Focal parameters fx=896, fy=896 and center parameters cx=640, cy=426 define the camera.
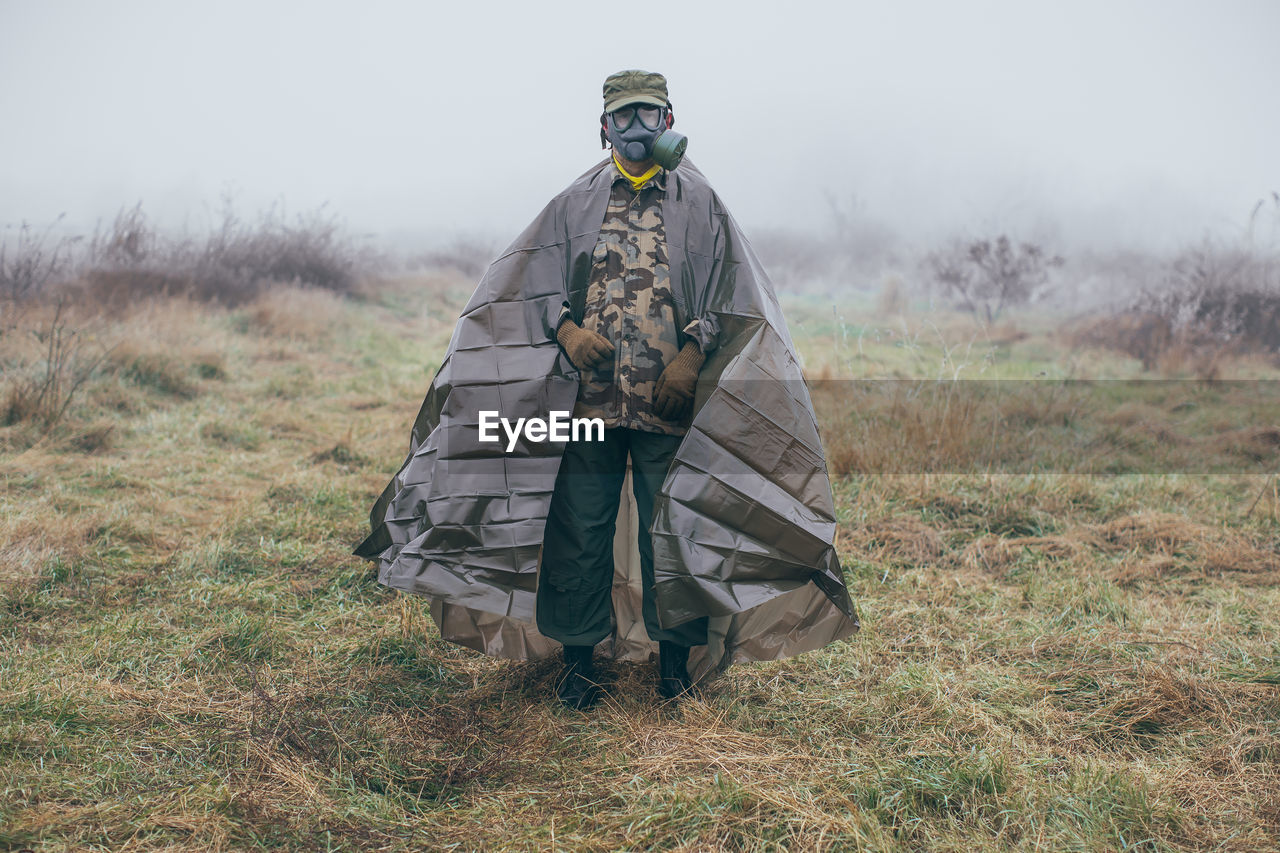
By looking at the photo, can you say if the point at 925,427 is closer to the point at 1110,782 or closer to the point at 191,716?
the point at 1110,782

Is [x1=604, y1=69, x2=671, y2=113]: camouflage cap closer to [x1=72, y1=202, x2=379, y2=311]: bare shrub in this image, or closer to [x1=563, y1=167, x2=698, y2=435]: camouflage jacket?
[x1=563, y1=167, x2=698, y2=435]: camouflage jacket

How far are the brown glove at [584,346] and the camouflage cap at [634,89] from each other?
0.68 meters

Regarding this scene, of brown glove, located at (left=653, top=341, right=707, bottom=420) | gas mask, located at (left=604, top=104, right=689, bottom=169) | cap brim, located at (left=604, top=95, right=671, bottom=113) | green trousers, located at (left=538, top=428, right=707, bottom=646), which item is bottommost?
green trousers, located at (left=538, top=428, right=707, bottom=646)

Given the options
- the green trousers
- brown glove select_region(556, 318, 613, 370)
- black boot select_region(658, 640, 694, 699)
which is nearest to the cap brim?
brown glove select_region(556, 318, 613, 370)

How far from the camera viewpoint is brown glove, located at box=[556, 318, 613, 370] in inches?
106

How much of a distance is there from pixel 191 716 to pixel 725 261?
2.23 m

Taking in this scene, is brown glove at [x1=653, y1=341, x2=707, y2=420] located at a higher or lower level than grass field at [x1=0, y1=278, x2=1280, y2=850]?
higher

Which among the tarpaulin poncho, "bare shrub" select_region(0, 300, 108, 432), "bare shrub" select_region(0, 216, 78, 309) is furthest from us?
"bare shrub" select_region(0, 216, 78, 309)

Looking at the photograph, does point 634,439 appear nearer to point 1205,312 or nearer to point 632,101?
point 632,101

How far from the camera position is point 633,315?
2748 mm

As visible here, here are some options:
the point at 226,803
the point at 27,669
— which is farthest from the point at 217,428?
the point at 226,803

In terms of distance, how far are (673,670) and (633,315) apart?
1178mm

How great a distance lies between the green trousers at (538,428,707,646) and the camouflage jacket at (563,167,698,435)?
0.10 metres

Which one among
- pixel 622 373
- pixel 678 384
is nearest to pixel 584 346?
pixel 622 373
